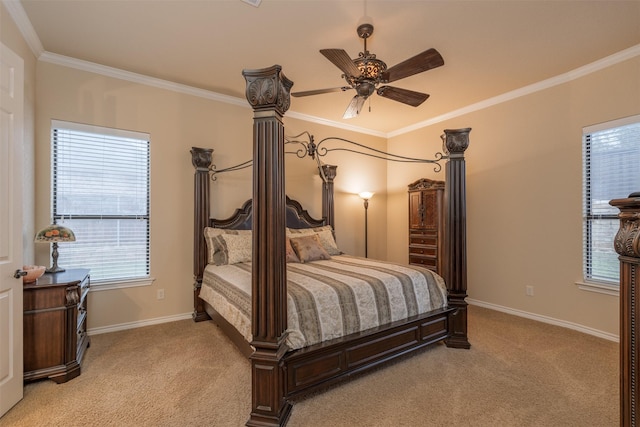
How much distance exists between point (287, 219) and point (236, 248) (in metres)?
1.04

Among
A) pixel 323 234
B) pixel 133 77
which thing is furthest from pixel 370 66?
pixel 133 77

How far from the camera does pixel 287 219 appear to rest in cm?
452

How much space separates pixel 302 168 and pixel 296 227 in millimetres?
1017

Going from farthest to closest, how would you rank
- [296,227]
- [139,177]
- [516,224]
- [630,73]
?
[296,227]
[516,224]
[139,177]
[630,73]

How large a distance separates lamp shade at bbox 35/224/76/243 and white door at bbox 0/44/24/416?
Answer: 546mm

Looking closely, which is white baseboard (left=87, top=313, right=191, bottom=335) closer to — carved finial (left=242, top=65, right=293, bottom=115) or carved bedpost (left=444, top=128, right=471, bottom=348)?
carved finial (left=242, top=65, right=293, bottom=115)

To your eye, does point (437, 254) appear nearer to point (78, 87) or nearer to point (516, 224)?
point (516, 224)

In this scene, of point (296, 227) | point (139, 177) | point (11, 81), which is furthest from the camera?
point (296, 227)

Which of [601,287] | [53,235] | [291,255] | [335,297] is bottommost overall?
[601,287]

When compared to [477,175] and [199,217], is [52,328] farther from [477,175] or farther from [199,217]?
[477,175]

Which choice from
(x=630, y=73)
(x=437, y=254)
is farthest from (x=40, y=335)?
(x=630, y=73)

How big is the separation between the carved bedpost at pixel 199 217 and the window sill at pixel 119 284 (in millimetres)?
539

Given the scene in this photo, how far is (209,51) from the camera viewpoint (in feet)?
10.1

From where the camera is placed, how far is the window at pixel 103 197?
3217mm
